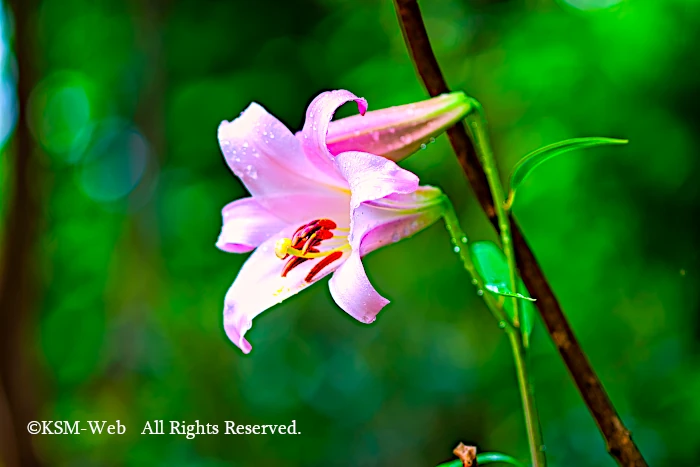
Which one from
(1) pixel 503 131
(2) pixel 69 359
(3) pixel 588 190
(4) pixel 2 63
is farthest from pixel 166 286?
(3) pixel 588 190

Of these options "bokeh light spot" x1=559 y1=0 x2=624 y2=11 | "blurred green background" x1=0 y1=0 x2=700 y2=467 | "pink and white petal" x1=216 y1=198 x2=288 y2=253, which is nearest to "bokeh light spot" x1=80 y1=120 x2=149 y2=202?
"blurred green background" x1=0 y1=0 x2=700 y2=467

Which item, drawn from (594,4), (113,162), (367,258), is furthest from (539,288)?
(113,162)

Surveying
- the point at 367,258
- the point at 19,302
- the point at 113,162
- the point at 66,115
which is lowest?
the point at 367,258

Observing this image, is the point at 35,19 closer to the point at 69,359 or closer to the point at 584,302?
the point at 69,359

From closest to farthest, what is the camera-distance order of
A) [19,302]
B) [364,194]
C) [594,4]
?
[364,194]
[594,4]
[19,302]

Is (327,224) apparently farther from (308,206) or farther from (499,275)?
(499,275)

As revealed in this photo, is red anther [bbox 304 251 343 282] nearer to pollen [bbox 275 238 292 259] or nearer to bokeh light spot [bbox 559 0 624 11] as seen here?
pollen [bbox 275 238 292 259]
